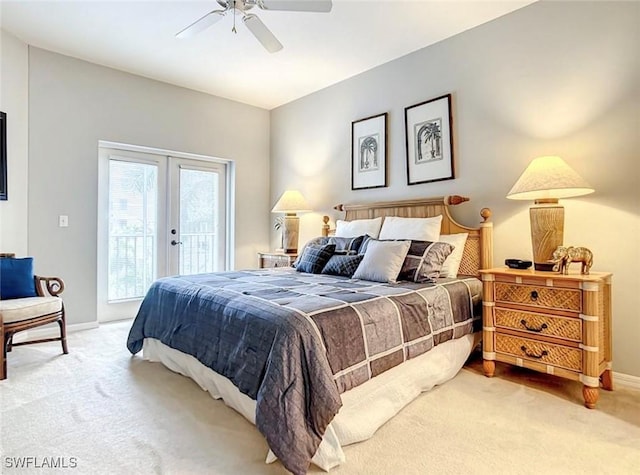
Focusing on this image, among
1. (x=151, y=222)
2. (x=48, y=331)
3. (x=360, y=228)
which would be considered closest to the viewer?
(x=48, y=331)

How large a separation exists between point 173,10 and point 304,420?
3135mm

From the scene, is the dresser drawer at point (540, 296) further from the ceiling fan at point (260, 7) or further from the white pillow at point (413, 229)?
the ceiling fan at point (260, 7)

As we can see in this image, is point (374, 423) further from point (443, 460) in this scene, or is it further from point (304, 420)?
point (304, 420)

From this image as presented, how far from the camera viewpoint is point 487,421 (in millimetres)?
1948

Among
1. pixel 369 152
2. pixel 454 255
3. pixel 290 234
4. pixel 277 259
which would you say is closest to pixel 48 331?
pixel 277 259

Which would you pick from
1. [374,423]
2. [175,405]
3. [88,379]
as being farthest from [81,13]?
[374,423]

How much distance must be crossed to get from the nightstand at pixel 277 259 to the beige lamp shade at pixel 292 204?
55 cm

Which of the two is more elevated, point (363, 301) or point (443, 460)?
point (363, 301)

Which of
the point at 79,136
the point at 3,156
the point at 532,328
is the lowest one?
the point at 532,328

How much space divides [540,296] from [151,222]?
13.5ft

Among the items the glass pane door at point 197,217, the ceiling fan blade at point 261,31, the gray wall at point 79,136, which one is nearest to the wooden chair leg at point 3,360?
the gray wall at point 79,136

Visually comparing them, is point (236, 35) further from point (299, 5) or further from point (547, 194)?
point (547, 194)

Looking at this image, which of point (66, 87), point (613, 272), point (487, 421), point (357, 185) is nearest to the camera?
point (487, 421)

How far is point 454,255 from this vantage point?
9.89 feet
